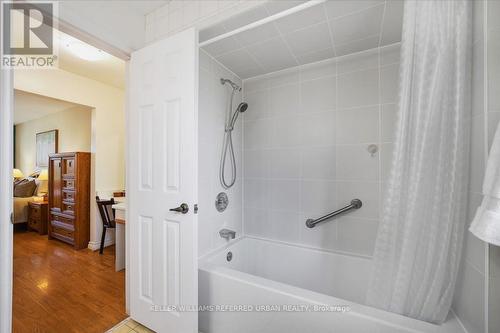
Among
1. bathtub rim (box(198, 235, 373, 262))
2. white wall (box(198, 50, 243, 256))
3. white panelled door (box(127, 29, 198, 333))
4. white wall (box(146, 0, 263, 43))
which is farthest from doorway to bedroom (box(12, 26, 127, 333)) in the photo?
white wall (box(146, 0, 263, 43))

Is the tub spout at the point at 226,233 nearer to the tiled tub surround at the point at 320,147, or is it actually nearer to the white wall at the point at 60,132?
the tiled tub surround at the point at 320,147

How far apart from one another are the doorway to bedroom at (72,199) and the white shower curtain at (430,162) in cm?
203

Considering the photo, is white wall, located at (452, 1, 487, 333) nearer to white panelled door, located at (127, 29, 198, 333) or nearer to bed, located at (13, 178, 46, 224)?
white panelled door, located at (127, 29, 198, 333)

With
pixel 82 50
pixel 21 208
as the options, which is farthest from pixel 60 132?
pixel 82 50

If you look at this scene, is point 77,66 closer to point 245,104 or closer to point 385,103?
point 245,104

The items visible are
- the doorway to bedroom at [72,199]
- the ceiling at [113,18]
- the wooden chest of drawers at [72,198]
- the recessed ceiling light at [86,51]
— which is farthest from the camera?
the wooden chest of drawers at [72,198]

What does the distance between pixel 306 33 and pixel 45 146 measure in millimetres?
5626

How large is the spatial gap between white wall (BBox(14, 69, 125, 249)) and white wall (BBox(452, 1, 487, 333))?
3897 mm

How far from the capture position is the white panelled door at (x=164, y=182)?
4.42 ft

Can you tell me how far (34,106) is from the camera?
4.05 metres

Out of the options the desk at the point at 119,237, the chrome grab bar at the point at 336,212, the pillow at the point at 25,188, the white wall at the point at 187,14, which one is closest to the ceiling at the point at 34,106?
the pillow at the point at 25,188

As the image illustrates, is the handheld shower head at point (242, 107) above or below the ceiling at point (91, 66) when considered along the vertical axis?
below

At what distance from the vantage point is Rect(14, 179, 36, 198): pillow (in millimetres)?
4430

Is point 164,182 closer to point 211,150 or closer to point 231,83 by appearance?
point 211,150
